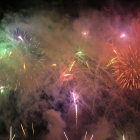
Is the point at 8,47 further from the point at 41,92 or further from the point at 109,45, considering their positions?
the point at 109,45

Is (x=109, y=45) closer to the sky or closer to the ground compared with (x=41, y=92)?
closer to the sky

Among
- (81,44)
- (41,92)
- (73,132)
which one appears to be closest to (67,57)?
(81,44)

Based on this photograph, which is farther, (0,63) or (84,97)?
(84,97)

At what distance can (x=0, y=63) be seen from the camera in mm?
10148

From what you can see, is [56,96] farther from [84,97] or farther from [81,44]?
[81,44]

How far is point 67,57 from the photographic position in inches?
402

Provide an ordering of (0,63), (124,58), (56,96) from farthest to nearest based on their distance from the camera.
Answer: (56,96)
(0,63)
(124,58)

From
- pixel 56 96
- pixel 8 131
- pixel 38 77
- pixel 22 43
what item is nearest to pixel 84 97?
pixel 56 96

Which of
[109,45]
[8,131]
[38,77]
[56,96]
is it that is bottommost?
[8,131]

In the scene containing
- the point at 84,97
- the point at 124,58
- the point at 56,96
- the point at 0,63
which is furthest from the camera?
the point at 56,96

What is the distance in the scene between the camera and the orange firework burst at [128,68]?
9031mm

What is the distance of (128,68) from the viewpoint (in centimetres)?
914

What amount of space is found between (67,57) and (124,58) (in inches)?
90.3

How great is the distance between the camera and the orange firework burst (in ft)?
29.6
